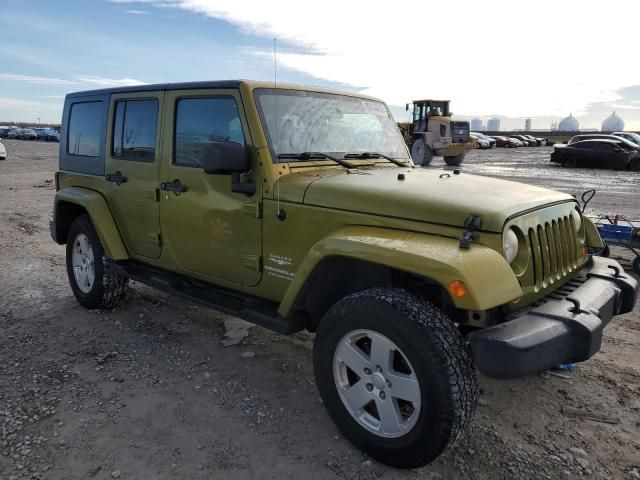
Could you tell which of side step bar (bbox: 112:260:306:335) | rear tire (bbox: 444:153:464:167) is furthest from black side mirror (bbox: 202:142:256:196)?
rear tire (bbox: 444:153:464:167)

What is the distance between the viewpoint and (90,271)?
4812 mm

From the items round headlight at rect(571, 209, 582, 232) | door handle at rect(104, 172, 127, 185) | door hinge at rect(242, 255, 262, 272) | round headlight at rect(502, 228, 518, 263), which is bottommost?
door hinge at rect(242, 255, 262, 272)

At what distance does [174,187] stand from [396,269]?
6.26 ft

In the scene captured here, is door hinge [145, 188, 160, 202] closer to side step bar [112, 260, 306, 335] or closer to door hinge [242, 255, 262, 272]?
side step bar [112, 260, 306, 335]

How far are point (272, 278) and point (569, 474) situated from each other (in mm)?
2004

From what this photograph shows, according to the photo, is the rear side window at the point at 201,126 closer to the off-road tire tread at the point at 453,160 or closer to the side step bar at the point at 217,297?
the side step bar at the point at 217,297

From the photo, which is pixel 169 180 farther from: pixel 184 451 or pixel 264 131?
pixel 184 451

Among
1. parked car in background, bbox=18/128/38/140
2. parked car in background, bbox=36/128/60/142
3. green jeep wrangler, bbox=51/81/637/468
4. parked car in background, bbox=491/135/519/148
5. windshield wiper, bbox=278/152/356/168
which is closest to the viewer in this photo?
green jeep wrangler, bbox=51/81/637/468

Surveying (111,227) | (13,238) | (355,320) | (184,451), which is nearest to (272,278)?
(355,320)

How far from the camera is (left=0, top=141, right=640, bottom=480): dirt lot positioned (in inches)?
107

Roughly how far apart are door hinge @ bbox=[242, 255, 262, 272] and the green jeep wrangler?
15 millimetres

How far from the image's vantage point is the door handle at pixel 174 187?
12.3ft

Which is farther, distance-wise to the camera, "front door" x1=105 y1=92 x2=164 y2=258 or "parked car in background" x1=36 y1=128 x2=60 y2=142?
"parked car in background" x1=36 y1=128 x2=60 y2=142

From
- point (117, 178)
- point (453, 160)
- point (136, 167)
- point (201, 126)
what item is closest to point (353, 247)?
point (201, 126)
